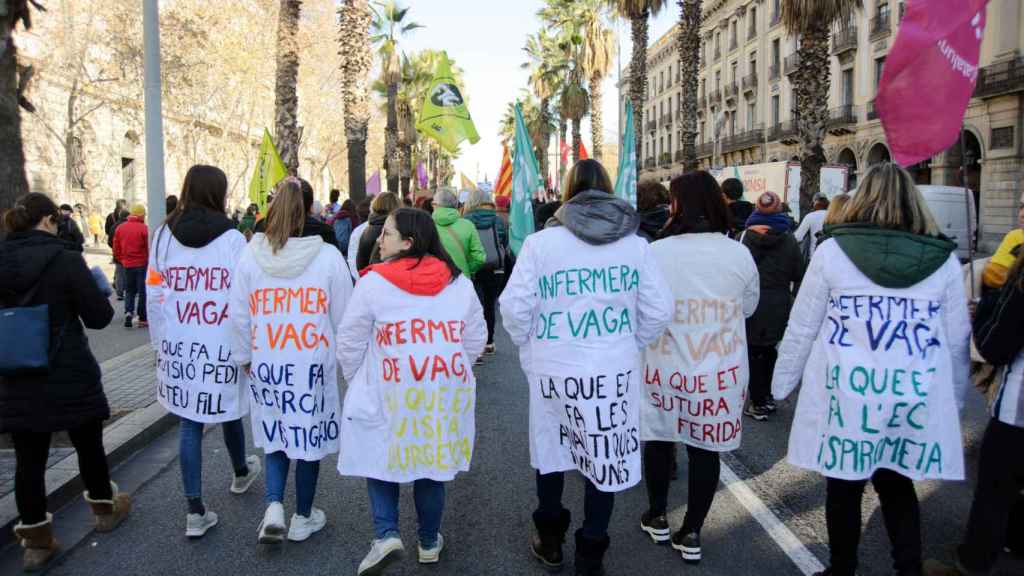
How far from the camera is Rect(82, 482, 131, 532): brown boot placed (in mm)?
4211

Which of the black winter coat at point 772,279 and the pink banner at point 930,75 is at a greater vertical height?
the pink banner at point 930,75

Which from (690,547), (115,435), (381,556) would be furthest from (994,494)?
(115,435)

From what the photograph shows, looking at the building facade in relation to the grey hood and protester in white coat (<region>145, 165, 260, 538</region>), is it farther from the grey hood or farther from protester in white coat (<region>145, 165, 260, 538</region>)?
protester in white coat (<region>145, 165, 260, 538</region>)

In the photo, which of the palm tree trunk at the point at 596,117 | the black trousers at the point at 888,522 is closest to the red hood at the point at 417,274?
the black trousers at the point at 888,522

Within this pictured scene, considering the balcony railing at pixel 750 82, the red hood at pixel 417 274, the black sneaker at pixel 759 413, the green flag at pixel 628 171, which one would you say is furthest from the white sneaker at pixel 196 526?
the balcony railing at pixel 750 82

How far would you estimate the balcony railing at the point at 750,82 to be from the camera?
4666 cm

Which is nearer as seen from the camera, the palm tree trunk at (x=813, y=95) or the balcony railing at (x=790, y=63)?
the palm tree trunk at (x=813, y=95)

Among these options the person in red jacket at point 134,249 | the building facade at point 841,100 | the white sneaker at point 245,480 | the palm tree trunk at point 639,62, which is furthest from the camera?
the building facade at point 841,100

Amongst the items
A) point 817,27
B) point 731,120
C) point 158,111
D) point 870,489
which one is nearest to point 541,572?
point 870,489

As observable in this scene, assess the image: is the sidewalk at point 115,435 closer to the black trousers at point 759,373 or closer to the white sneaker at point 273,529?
the white sneaker at point 273,529

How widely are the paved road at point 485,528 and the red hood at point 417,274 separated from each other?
1373 mm

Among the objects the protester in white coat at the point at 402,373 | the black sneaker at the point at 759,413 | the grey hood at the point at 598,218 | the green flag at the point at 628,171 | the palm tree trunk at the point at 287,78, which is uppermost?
the palm tree trunk at the point at 287,78

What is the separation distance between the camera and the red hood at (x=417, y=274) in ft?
11.5

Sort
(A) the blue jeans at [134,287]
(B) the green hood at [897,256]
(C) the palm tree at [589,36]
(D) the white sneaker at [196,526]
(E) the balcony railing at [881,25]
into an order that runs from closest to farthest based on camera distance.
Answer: (B) the green hood at [897,256], (D) the white sneaker at [196,526], (A) the blue jeans at [134,287], (E) the balcony railing at [881,25], (C) the palm tree at [589,36]
